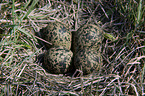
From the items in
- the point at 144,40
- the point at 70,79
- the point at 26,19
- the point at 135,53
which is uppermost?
the point at 26,19

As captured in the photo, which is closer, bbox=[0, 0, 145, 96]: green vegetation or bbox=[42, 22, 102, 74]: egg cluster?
bbox=[0, 0, 145, 96]: green vegetation

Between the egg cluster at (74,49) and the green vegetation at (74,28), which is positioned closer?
the green vegetation at (74,28)

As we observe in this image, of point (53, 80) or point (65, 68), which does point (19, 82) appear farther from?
point (65, 68)

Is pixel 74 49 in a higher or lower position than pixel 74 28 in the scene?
lower

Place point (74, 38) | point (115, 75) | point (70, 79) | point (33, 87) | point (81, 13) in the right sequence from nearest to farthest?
point (33, 87) < point (115, 75) < point (70, 79) < point (74, 38) < point (81, 13)

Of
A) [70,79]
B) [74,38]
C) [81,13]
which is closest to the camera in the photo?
[70,79]

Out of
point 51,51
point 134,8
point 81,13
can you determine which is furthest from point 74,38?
point 134,8

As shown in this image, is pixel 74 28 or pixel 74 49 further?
pixel 74 28

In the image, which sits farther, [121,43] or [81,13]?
[81,13]
